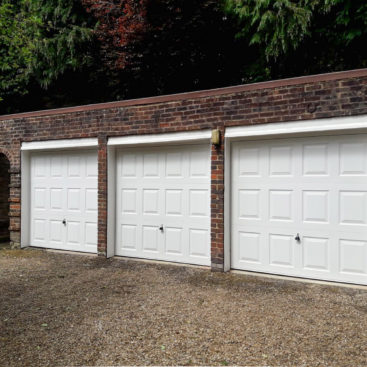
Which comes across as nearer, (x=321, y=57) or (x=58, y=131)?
(x=58, y=131)

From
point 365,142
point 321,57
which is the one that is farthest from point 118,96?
point 365,142

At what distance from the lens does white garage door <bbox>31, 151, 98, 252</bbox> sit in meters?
7.25

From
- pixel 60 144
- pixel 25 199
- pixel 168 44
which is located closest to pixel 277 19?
pixel 168 44

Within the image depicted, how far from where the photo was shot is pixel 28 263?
21.8 ft

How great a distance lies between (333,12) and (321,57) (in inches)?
43.9

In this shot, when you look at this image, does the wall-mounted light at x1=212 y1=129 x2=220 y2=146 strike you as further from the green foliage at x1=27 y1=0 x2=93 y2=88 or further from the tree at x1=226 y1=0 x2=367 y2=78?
the green foliage at x1=27 y1=0 x2=93 y2=88

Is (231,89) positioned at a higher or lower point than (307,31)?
lower

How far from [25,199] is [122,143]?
2751mm

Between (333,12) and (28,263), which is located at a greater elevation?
(333,12)

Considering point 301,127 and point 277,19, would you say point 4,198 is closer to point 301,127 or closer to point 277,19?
point 301,127

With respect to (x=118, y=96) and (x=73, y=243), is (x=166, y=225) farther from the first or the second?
(x=118, y=96)

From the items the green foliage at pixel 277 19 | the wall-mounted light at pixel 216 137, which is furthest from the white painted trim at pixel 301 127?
the green foliage at pixel 277 19

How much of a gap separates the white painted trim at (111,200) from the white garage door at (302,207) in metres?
2.33

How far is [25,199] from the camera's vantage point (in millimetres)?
7891
